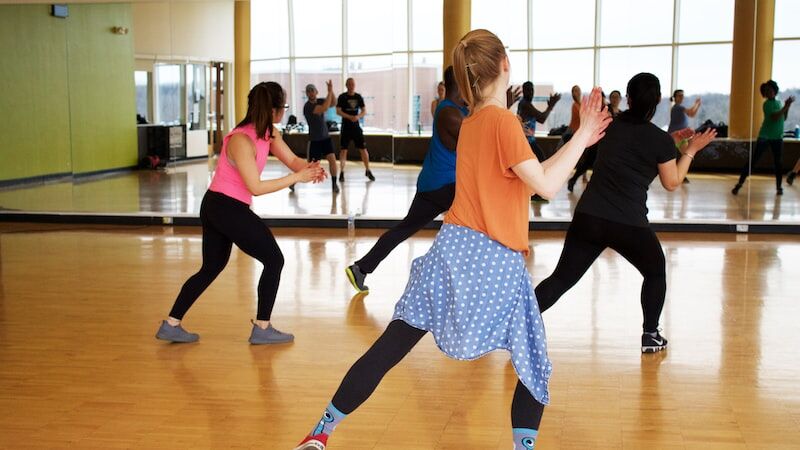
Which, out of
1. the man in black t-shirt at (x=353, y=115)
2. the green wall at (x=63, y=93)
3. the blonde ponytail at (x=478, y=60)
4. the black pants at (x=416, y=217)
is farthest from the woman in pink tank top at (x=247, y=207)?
the green wall at (x=63, y=93)

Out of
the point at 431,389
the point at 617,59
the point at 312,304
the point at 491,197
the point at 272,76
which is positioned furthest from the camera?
the point at 272,76

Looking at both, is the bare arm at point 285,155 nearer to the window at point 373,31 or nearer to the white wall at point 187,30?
the window at point 373,31

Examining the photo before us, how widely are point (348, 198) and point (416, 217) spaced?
434 centimetres

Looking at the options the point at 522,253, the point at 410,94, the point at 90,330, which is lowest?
the point at 90,330

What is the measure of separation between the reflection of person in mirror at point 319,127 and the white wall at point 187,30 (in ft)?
3.23

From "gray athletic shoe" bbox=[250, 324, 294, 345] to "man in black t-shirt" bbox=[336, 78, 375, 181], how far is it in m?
5.23

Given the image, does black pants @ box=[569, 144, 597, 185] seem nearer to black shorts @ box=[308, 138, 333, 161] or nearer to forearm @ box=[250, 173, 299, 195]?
black shorts @ box=[308, 138, 333, 161]

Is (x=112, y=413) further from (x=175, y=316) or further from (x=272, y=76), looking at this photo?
(x=272, y=76)

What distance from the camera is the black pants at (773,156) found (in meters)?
9.70

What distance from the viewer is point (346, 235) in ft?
31.9

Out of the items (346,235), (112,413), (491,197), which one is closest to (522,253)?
(491,197)

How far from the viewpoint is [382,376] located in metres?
3.10

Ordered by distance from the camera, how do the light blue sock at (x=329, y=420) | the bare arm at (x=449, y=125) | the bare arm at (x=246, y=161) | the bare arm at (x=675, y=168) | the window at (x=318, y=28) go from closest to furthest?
the light blue sock at (x=329, y=420)
the bare arm at (x=675, y=168)
the bare arm at (x=246, y=161)
the bare arm at (x=449, y=125)
the window at (x=318, y=28)

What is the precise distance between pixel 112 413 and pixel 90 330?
171 centimetres
